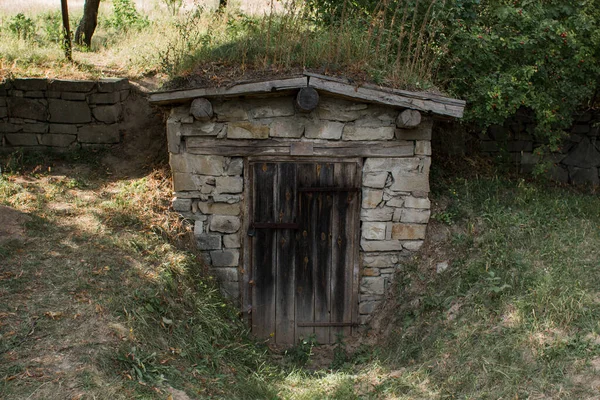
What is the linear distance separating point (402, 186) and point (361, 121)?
0.92m

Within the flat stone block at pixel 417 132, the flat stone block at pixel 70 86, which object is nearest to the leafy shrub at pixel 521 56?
the flat stone block at pixel 417 132

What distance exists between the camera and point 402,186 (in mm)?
6941

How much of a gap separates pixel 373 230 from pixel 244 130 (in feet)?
6.34

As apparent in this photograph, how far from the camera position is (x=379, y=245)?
7082 millimetres

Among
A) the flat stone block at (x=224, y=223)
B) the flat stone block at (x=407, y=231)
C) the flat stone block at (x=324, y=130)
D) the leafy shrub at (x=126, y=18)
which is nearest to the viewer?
the flat stone block at (x=324, y=130)

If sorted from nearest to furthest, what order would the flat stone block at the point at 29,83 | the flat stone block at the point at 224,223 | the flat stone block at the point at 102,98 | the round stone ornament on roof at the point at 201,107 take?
the round stone ornament on roof at the point at 201,107, the flat stone block at the point at 224,223, the flat stone block at the point at 29,83, the flat stone block at the point at 102,98

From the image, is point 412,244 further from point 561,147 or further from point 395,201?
point 561,147

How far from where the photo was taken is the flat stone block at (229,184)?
677 cm

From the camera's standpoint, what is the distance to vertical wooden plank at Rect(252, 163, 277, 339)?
6867 millimetres

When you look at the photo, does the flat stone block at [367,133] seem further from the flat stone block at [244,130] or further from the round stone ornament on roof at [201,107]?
the round stone ornament on roof at [201,107]

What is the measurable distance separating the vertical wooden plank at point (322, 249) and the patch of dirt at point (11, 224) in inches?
127

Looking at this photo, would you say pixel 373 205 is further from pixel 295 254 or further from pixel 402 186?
pixel 295 254

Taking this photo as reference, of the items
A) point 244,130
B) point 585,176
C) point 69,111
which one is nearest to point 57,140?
point 69,111

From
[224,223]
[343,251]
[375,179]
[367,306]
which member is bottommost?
[367,306]
